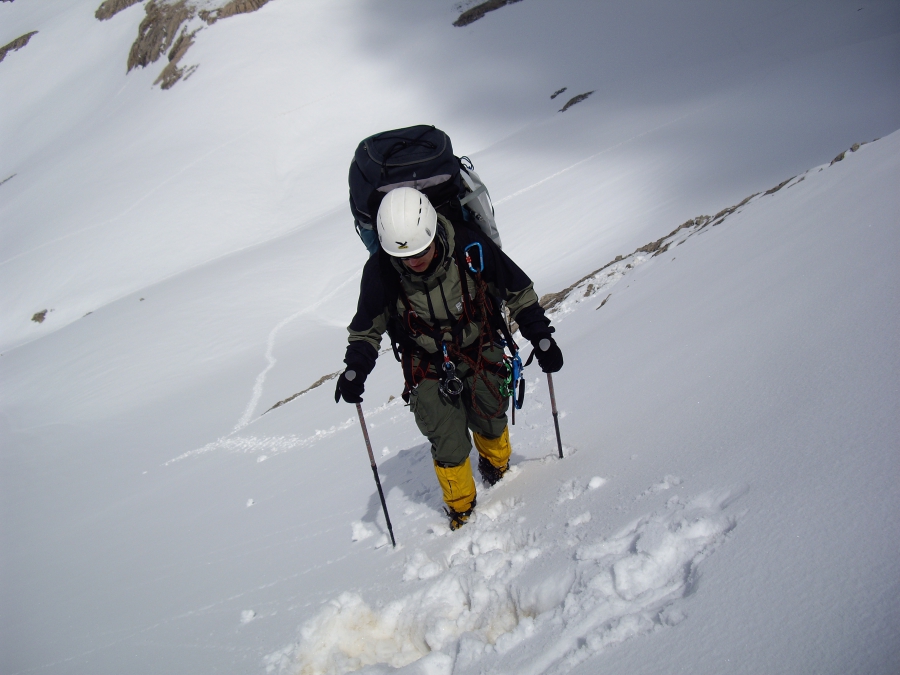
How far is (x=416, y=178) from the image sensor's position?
3355mm

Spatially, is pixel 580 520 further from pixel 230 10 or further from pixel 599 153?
pixel 230 10

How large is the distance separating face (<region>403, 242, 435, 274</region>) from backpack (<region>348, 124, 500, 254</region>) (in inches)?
17.1

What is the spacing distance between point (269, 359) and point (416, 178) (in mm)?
9380

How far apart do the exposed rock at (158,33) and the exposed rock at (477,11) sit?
17.4 metres

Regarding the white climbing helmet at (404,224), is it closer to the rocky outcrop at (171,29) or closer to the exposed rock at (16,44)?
the rocky outcrop at (171,29)

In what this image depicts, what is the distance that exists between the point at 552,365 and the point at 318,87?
104ft

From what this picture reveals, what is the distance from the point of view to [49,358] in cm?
1470

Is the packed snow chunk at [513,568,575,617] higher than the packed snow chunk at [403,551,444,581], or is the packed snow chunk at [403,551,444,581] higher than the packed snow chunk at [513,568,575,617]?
the packed snow chunk at [513,568,575,617]

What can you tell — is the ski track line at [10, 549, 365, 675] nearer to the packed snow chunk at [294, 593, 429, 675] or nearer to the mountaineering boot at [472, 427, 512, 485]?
the packed snow chunk at [294, 593, 429, 675]

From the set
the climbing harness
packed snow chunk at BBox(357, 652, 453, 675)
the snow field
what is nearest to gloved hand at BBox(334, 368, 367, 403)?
the climbing harness

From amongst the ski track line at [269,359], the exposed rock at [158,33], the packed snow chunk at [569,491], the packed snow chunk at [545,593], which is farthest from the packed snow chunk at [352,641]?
the exposed rock at [158,33]

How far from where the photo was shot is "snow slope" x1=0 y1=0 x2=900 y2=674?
2.04 metres

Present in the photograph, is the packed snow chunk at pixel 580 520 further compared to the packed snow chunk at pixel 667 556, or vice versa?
the packed snow chunk at pixel 580 520

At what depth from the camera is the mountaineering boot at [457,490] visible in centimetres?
352
